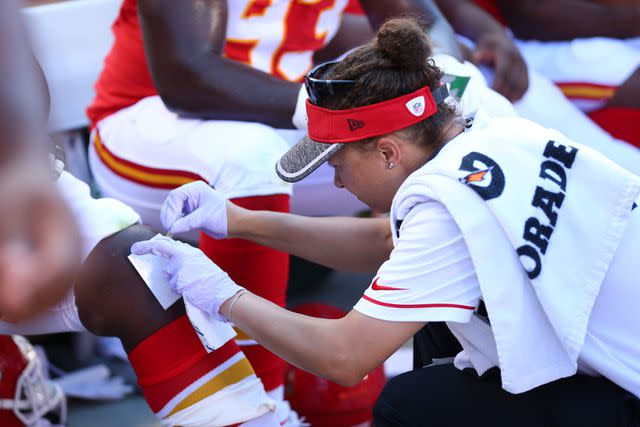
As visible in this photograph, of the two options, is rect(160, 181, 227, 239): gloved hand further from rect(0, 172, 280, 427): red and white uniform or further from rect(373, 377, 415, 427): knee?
rect(373, 377, 415, 427): knee

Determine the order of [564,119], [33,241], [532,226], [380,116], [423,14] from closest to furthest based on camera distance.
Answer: [33,241]
[532,226]
[380,116]
[423,14]
[564,119]

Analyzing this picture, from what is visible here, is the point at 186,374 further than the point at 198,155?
No

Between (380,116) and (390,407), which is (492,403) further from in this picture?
(380,116)

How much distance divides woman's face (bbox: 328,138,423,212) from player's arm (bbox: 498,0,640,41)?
5.86 feet

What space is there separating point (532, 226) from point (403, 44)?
361mm

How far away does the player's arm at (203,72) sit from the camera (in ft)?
6.86

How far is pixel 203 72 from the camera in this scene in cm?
213

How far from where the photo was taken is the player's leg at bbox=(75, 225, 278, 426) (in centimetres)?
166

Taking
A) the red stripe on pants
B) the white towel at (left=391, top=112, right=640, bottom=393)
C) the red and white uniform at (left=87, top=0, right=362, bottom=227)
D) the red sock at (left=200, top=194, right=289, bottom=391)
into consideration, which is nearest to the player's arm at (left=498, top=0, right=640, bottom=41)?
the red stripe on pants

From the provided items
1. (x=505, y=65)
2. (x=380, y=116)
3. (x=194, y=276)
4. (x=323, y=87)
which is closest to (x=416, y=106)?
(x=380, y=116)

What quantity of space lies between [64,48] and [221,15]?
1.05 m

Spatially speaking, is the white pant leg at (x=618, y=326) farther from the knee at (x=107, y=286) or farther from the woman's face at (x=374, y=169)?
the knee at (x=107, y=286)

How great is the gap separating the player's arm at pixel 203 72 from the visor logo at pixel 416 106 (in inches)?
24.3

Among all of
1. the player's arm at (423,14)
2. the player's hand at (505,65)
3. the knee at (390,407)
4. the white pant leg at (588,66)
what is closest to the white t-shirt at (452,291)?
the knee at (390,407)
